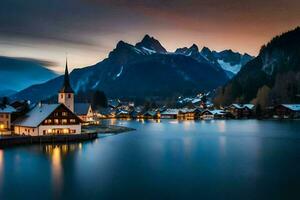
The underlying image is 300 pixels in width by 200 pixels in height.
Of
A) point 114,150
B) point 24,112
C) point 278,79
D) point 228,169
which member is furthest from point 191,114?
point 228,169

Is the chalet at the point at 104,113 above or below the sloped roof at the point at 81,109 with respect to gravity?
below

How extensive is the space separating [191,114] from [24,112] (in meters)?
121

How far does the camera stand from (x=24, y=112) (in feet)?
208

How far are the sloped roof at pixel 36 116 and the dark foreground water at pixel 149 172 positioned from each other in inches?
307

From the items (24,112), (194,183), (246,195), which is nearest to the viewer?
(246,195)

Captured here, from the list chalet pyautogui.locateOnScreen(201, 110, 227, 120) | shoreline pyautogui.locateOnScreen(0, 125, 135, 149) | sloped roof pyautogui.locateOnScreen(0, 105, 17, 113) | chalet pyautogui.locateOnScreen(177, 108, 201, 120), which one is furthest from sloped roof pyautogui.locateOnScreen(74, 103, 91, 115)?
chalet pyautogui.locateOnScreen(177, 108, 201, 120)

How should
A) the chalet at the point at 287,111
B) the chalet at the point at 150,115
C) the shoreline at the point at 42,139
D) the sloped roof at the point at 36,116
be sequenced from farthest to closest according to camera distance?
the chalet at the point at 150,115
the chalet at the point at 287,111
the sloped roof at the point at 36,116
the shoreline at the point at 42,139

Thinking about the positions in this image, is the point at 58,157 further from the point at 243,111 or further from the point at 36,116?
the point at 243,111

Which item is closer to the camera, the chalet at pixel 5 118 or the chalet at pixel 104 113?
the chalet at pixel 5 118

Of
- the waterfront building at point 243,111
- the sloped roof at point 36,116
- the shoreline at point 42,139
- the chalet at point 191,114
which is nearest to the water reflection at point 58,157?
the shoreline at point 42,139

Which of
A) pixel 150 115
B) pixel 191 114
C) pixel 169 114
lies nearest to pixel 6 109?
pixel 191 114

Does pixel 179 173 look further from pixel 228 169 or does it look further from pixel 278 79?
pixel 278 79

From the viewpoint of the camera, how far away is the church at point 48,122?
5578 cm

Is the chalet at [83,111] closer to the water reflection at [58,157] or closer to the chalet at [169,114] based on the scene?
the water reflection at [58,157]
